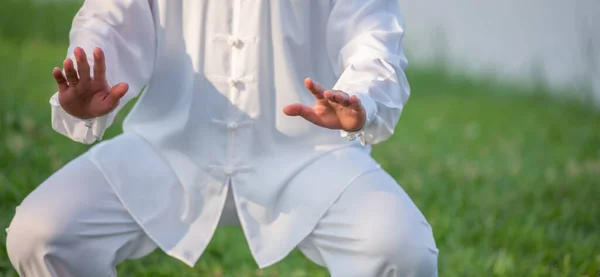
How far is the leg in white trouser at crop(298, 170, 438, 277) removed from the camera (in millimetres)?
1847

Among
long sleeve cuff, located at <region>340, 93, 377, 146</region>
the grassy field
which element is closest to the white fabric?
long sleeve cuff, located at <region>340, 93, 377, 146</region>

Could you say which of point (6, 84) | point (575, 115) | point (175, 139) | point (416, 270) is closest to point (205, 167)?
point (175, 139)

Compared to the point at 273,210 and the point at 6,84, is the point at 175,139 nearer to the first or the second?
the point at 273,210

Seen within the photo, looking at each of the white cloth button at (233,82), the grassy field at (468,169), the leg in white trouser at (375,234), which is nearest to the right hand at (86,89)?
the white cloth button at (233,82)

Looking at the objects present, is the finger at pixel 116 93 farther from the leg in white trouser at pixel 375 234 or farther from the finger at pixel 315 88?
the leg in white trouser at pixel 375 234

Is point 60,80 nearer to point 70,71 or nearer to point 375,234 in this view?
point 70,71

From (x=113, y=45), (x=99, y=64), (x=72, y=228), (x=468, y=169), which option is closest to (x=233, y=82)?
(x=113, y=45)

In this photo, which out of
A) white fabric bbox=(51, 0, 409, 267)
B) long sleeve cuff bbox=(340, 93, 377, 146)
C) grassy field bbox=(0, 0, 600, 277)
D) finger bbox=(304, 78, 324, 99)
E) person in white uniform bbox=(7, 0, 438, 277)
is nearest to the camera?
finger bbox=(304, 78, 324, 99)

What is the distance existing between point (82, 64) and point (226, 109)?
50 cm

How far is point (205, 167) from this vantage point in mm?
2141

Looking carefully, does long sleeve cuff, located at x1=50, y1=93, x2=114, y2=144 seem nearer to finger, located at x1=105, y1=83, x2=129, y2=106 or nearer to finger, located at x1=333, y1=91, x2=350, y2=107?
finger, located at x1=105, y1=83, x2=129, y2=106

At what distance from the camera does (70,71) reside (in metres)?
1.74

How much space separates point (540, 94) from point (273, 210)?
5.05 m

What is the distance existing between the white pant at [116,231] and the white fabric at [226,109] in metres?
0.06
